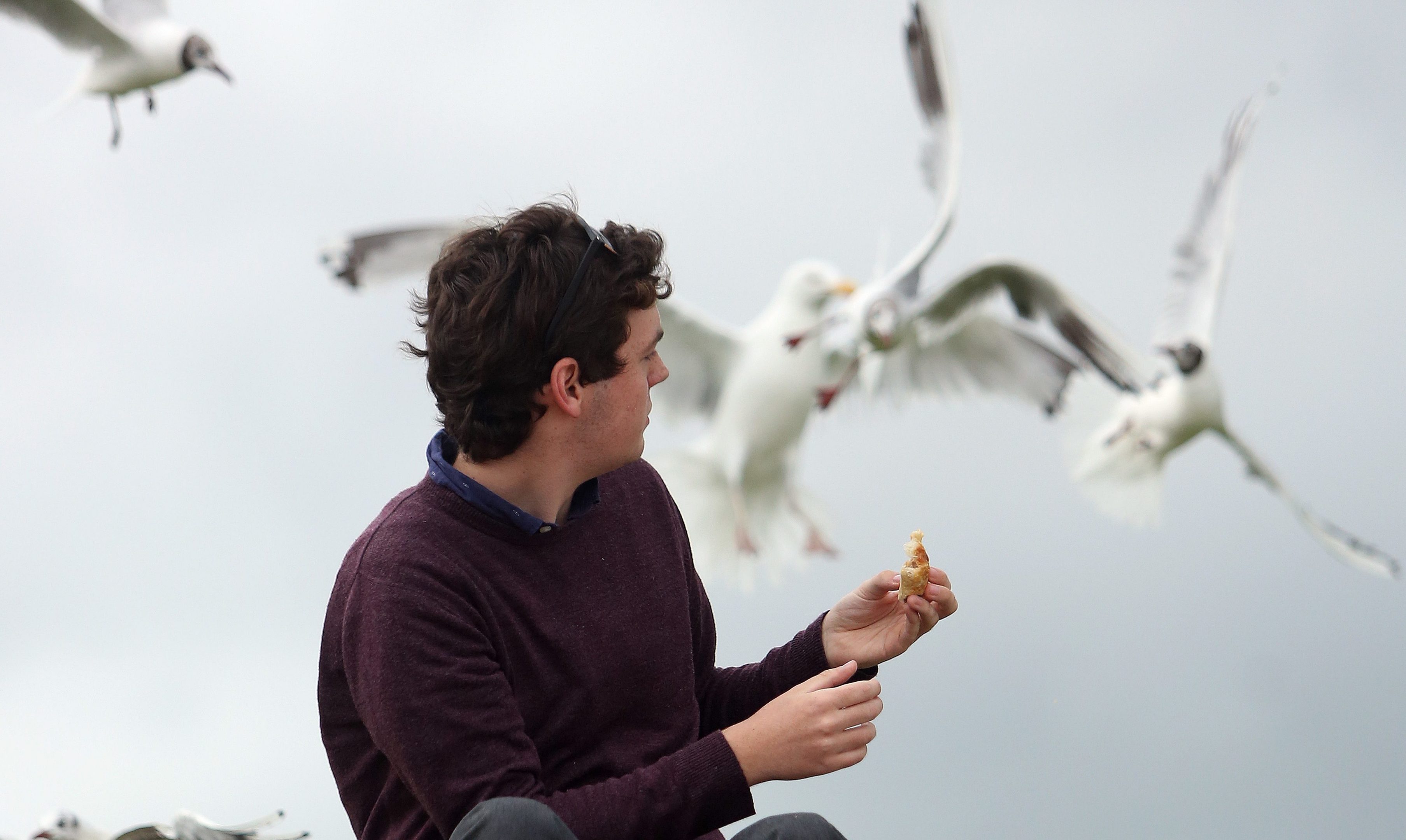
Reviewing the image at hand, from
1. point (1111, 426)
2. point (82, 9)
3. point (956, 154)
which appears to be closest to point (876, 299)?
point (956, 154)

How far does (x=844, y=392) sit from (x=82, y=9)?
5.54ft

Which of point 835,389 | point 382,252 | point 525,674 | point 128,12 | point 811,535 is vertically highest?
point 128,12

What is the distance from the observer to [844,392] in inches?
120

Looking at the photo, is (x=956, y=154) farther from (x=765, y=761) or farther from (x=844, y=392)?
(x=765, y=761)

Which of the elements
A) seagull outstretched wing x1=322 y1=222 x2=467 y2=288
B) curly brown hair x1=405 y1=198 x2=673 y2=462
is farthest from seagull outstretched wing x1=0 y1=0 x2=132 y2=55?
curly brown hair x1=405 y1=198 x2=673 y2=462

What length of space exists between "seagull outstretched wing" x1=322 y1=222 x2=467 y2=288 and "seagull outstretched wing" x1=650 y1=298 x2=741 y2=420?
21.3 inches

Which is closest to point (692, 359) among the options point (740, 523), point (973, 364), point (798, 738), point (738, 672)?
point (740, 523)

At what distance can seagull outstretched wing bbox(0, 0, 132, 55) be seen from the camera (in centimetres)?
235

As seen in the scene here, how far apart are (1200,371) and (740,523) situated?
1049 millimetres

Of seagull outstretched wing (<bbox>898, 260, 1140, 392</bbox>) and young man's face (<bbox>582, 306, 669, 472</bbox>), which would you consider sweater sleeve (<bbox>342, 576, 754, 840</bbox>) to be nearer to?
young man's face (<bbox>582, 306, 669, 472</bbox>)

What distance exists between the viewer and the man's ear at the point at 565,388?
935mm

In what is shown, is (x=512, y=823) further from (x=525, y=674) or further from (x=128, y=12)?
(x=128, y=12)

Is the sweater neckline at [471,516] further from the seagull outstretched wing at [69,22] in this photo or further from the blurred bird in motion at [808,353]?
the seagull outstretched wing at [69,22]

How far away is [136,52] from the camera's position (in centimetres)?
255
